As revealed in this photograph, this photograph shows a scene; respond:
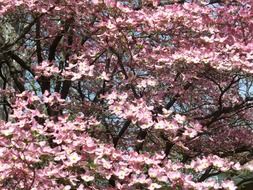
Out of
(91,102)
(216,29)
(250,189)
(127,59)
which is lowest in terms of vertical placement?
(250,189)

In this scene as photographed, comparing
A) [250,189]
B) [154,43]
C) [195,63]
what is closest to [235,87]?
[154,43]

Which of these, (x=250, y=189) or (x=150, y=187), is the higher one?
(x=150, y=187)

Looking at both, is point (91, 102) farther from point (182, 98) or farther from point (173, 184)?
point (173, 184)

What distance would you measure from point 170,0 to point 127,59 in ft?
4.07

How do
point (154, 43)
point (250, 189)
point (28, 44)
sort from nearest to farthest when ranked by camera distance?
1. point (154, 43)
2. point (28, 44)
3. point (250, 189)

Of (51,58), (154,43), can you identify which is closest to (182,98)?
(154,43)

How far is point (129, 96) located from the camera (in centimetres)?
617

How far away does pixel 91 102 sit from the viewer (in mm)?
6586

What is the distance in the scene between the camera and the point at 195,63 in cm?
548

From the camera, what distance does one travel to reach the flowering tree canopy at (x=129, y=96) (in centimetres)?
464

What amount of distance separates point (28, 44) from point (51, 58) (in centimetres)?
110

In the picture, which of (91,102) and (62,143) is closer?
(62,143)

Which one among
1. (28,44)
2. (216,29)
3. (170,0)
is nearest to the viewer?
(216,29)

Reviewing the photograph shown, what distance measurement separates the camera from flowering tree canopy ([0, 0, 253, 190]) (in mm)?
4637
